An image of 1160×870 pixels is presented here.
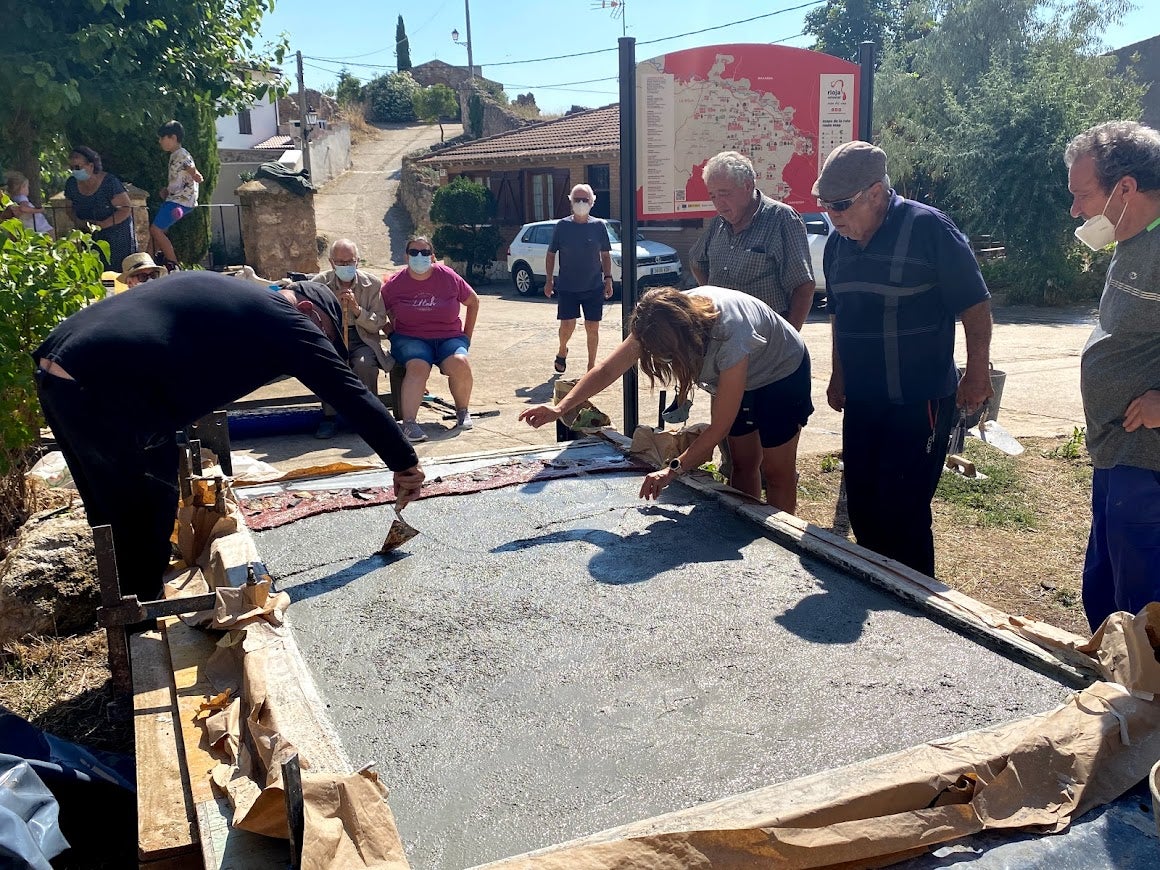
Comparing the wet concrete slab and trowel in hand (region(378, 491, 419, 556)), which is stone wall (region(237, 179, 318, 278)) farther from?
trowel in hand (region(378, 491, 419, 556))

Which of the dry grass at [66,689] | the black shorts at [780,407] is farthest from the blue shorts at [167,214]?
the black shorts at [780,407]

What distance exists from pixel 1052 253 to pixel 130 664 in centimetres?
1516

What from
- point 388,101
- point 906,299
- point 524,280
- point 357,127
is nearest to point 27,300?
point 906,299

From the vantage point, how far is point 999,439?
6.24 metres

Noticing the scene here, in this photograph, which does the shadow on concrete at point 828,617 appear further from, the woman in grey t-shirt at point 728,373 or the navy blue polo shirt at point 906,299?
the navy blue polo shirt at point 906,299

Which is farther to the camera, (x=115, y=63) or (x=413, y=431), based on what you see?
(x=115, y=63)

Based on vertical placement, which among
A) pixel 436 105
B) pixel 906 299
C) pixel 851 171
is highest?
pixel 436 105

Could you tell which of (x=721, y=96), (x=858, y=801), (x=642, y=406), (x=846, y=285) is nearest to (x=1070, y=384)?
(x=642, y=406)

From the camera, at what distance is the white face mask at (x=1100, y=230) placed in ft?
8.59

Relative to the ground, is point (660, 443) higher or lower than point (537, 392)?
higher

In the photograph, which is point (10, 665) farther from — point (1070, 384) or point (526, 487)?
point (1070, 384)

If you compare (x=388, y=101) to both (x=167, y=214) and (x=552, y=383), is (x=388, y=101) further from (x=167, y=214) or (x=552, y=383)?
(x=552, y=383)

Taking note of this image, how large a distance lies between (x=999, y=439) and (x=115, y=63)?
690cm

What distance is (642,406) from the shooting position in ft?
27.4
